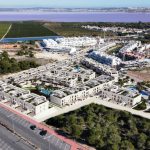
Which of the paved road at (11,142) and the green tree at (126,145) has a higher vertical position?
the green tree at (126,145)

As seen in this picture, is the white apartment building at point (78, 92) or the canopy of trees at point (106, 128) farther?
the white apartment building at point (78, 92)

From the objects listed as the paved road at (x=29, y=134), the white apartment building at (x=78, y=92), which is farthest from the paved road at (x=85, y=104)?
the paved road at (x=29, y=134)

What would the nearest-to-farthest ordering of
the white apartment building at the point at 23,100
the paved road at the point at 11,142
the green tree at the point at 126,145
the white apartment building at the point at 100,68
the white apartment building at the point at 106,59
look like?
the green tree at the point at 126,145 < the paved road at the point at 11,142 < the white apartment building at the point at 23,100 < the white apartment building at the point at 100,68 < the white apartment building at the point at 106,59

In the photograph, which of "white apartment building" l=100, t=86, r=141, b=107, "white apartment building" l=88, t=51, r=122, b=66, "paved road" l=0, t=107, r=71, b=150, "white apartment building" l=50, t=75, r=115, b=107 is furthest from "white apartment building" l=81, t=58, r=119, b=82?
"paved road" l=0, t=107, r=71, b=150

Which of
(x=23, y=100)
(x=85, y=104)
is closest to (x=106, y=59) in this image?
(x=85, y=104)

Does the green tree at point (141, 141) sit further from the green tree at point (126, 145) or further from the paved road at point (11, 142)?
the paved road at point (11, 142)

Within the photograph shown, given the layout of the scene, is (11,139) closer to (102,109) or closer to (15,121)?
(15,121)

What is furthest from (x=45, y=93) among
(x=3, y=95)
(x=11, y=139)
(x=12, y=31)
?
(x=12, y=31)

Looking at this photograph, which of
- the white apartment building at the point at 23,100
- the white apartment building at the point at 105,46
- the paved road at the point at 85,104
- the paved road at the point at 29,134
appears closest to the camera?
the paved road at the point at 29,134
